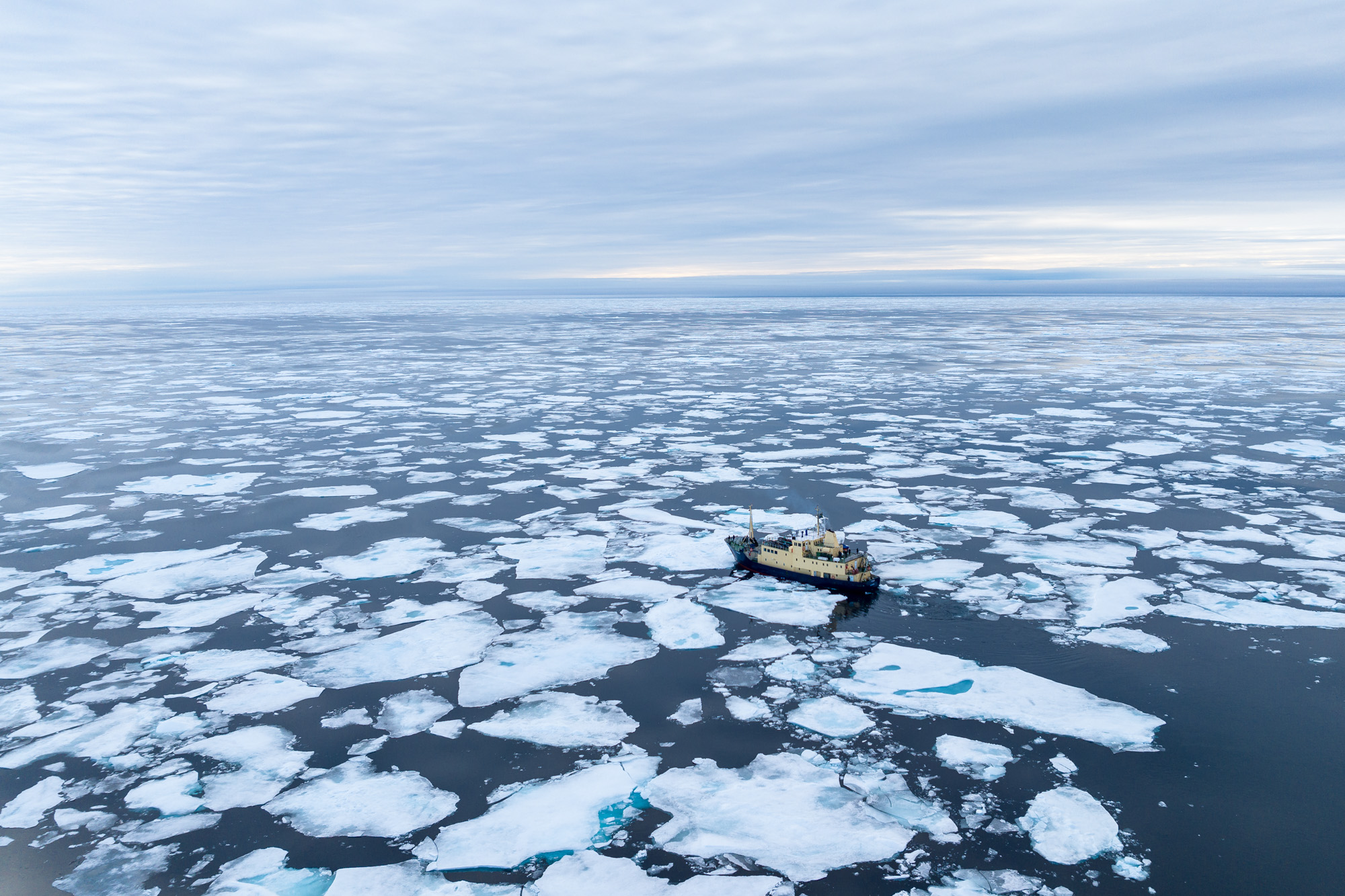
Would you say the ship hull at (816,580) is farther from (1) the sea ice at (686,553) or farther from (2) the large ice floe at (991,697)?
(2) the large ice floe at (991,697)

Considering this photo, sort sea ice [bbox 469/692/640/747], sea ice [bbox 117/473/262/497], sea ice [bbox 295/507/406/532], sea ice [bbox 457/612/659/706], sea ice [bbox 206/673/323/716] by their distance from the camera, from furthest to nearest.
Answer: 1. sea ice [bbox 117/473/262/497]
2. sea ice [bbox 295/507/406/532]
3. sea ice [bbox 457/612/659/706]
4. sea ice [bbox 206/673/323/716]
5. sea ice [bbox 469/692/640/747]

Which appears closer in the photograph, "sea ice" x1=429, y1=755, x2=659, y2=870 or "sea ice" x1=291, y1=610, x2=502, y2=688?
"sea ice" x1=429, y1=755, x2=659, y2=870

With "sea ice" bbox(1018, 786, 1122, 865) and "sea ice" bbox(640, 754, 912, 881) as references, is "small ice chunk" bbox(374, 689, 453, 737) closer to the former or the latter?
"sea ice" bbox(640, 754, 912, 881)

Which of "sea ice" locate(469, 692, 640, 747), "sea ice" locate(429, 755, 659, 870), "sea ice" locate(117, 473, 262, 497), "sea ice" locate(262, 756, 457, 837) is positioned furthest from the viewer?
"sea ice" locate(117, 473, 262, 497)

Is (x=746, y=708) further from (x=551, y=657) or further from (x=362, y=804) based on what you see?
(x=362, y=804)

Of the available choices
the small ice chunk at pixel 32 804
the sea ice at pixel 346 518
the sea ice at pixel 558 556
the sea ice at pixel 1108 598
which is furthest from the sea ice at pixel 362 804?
the sea ice at pixel 1108 598

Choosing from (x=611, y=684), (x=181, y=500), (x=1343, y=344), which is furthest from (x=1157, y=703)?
(x=1343, y=344)

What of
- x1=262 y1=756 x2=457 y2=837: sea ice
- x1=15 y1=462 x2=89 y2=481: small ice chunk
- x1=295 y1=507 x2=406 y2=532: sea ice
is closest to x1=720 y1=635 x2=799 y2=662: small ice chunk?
x1=262 y1=756 x2=457 y2=837: sea ice
